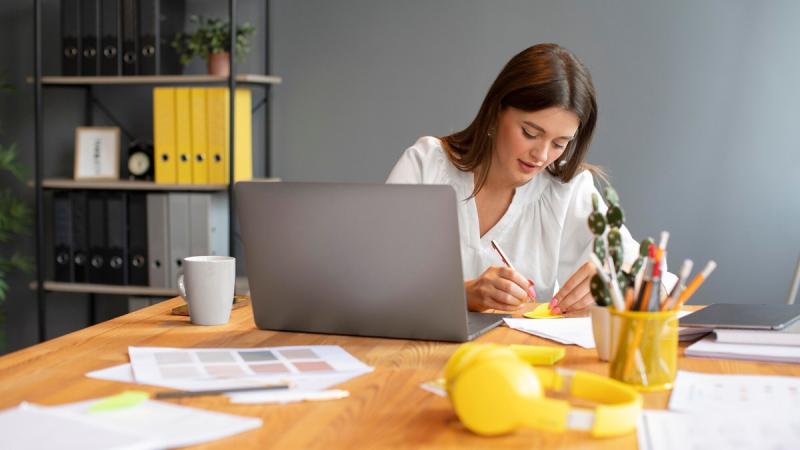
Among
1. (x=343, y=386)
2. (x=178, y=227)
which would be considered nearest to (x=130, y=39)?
(x=178, y=227)

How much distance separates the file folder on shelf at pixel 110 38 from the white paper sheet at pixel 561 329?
233 centimetres

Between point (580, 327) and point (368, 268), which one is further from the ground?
point (368, 268)

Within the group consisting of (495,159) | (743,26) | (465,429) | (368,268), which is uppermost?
(743,26)

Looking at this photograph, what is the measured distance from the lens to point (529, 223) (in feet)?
7.23

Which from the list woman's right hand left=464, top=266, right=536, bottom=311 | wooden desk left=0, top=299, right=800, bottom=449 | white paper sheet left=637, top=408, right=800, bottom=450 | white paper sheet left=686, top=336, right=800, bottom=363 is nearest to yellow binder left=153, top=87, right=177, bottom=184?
wooden desk left=0, top=299, right=800, bottom=449

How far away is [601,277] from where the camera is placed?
3.99ft

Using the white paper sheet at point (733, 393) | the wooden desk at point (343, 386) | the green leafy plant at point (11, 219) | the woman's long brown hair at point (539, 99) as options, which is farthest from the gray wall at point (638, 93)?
the white paper sheet at point (733, 393)

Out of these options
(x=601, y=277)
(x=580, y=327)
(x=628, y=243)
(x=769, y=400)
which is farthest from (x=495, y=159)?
(x=769, y=400)

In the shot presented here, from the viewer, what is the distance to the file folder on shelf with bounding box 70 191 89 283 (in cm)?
348

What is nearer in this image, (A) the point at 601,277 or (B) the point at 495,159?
(A) the point at 601,277

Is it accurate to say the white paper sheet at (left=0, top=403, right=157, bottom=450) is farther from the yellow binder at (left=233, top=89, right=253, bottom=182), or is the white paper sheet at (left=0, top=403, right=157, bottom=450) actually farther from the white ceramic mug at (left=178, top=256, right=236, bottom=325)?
the yellow binder at (left=233, top=89, right=253, bottom=182)

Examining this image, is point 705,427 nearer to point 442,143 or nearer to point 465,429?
point 465,429

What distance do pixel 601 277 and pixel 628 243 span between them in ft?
2.20

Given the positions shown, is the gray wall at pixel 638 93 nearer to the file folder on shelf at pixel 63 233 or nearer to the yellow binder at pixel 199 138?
the yellow binder at pixel 199 138
